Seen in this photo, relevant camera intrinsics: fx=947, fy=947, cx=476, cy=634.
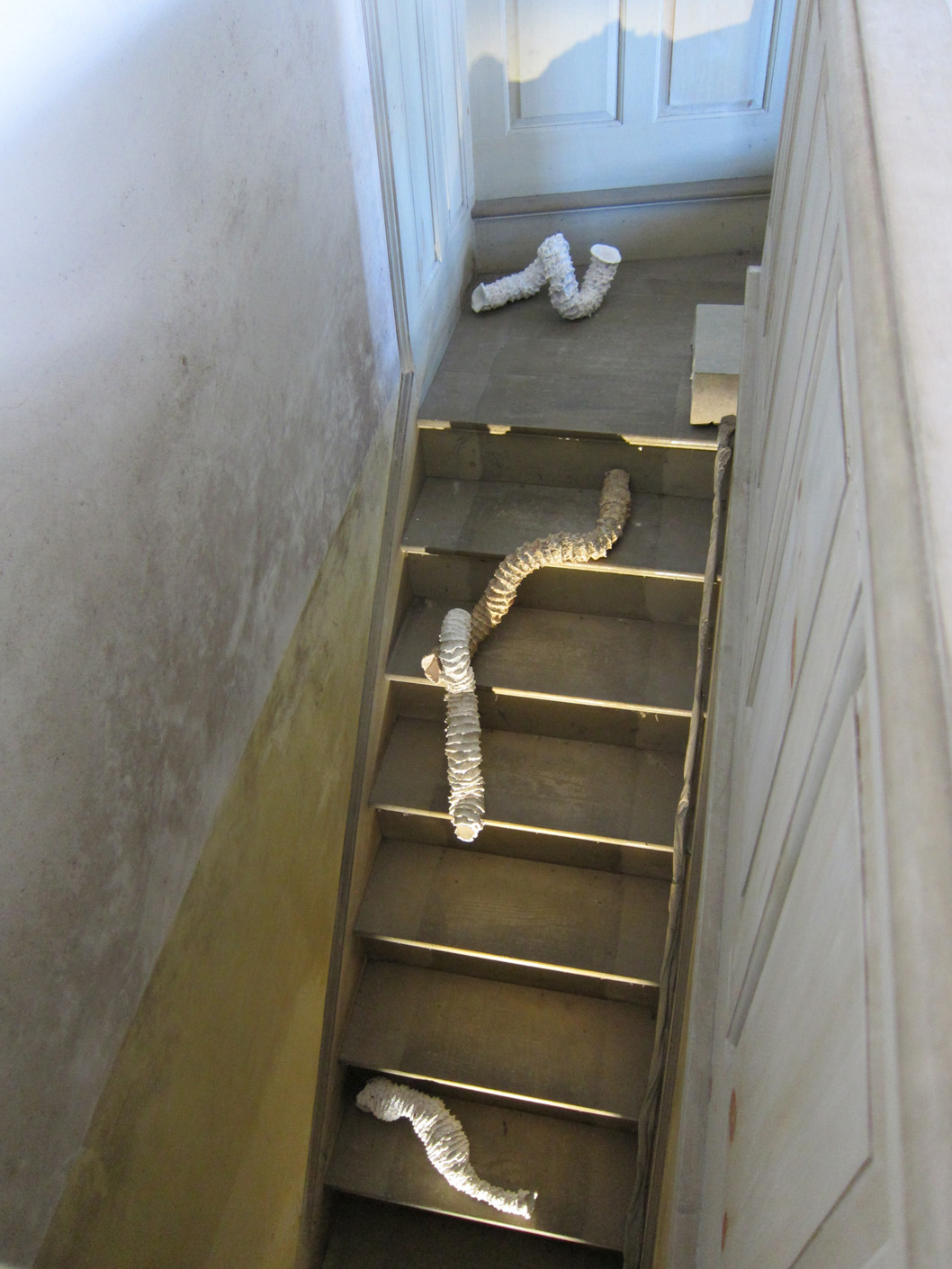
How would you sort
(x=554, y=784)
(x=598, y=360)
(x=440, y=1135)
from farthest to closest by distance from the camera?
(x=598, y=360) → (x=554, y=784) → (x=440, y=1135)

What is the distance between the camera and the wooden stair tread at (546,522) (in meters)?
3.01

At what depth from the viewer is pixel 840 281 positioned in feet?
3.32

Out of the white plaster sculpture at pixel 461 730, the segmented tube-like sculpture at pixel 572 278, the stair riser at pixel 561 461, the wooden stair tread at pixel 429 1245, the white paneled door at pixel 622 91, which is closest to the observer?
the wooden stair tread at pixel 429 1245

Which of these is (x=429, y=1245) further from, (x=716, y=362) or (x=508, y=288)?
(x=508, y=288)

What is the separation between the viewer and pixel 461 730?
9.72 ft

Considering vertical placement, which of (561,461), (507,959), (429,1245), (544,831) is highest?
(561,461)

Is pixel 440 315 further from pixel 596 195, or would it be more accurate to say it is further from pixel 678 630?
pixel 678 630

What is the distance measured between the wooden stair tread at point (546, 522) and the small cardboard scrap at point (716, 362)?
1.09ft

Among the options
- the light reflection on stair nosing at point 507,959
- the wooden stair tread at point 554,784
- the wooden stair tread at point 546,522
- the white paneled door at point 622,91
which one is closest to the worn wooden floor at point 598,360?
the wooden stair tread at point 546,522

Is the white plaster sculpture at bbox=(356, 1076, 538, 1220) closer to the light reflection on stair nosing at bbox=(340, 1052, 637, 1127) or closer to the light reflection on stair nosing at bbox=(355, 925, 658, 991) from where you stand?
the light reflection on stair nosing at bbox=(340, 1052, 637, 1127)

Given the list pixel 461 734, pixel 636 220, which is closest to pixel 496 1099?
pixel 461 734

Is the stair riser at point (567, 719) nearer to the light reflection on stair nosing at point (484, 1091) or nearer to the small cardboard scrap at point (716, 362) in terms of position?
the small cardboard scrap at point (716, 362)

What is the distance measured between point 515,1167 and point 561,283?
303 centimetres

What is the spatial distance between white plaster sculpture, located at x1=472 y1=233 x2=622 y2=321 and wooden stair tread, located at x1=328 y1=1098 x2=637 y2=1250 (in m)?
2.82
